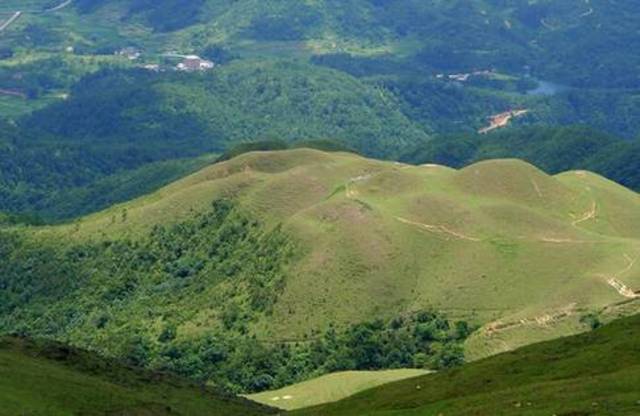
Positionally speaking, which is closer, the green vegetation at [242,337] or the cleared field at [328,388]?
the cleared field at [328,388]

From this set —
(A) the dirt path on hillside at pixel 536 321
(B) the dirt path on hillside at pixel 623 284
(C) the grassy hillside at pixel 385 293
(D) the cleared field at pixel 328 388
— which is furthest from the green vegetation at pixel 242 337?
(B) the dirt path on hillside at pixel 623 284

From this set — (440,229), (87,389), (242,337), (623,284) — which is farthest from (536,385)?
(440,229)

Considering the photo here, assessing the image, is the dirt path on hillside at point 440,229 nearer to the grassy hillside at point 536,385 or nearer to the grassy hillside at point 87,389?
the grassy hillside at point 87,389

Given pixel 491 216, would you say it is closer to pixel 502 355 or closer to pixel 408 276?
pixel 408 276

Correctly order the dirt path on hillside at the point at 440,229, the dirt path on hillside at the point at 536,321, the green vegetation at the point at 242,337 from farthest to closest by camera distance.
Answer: the dirt path on hillside at the point at 440,229 → the green vegetation at the point at 242,337 → the dirt path on hillside at the point at 536,321

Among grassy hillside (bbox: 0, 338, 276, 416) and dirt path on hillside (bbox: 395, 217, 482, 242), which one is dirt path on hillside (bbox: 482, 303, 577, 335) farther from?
grassy hillside (bbox: 0, 338, 276, 416)

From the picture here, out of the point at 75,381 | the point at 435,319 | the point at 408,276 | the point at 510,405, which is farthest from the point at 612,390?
the point at 408,276

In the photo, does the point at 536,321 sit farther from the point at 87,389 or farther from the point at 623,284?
the point at 87,389
